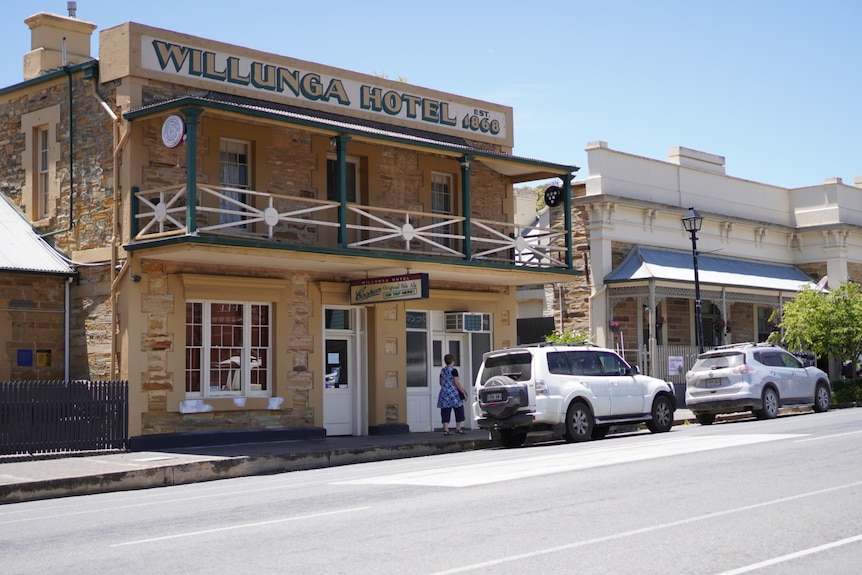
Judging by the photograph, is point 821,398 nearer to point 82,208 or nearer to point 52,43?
point 82,208

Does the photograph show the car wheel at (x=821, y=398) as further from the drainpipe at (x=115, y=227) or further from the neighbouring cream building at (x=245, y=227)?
the drainpipe at (x=115, y=227)

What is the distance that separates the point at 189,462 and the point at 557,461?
18.1ft

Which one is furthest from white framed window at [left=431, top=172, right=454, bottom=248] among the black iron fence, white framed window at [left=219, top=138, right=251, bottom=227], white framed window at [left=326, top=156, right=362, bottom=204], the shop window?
the black iron fence

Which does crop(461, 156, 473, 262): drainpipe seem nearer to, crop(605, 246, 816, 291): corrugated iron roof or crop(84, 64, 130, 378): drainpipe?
crop(84, 64, 130, 378): drainpipe

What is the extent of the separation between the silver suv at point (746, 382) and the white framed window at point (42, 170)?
14090 millimetres

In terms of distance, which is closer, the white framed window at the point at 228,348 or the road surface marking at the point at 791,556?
the road surface marking at the point at 791,556

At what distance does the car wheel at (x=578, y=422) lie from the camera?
19214 mm

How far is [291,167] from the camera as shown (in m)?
21.2

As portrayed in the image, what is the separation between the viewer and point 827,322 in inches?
1208

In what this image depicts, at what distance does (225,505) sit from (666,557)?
18.5 feet

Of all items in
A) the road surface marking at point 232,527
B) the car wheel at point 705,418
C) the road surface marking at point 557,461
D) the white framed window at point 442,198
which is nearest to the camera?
the road surface marking at point 232,527

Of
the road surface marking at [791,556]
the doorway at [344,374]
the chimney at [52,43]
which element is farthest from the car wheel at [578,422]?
the chimney at [52,43]

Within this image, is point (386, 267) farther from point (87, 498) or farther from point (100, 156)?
point (87, 498)

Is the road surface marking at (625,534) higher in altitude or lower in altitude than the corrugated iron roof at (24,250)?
lower
